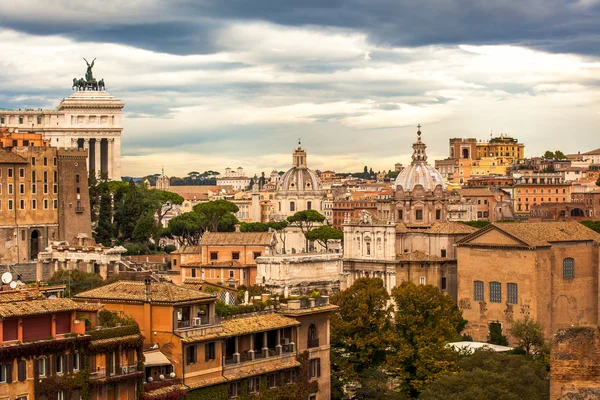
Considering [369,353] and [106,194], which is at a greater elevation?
[106,194]

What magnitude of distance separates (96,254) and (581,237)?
28657 mm

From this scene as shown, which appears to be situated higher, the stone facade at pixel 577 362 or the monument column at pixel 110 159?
the monument column at pixel 110 159

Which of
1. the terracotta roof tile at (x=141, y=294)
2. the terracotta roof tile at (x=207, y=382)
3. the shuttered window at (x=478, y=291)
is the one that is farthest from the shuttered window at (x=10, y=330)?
→ the shuttered window at (x=478, y=291)

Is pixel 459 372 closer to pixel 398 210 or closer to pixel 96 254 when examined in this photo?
pixel 96 254

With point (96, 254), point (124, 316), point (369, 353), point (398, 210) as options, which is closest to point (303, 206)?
point (398, 210)

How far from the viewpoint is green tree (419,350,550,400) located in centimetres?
4784

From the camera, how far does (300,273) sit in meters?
89.4

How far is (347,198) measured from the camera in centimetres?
17150

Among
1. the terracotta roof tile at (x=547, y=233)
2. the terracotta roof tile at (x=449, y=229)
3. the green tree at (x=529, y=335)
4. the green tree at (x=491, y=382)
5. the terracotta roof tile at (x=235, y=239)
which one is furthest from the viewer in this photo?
the terracotta roof tile at (x=235, y=239)

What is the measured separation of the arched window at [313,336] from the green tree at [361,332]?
14.1 feet

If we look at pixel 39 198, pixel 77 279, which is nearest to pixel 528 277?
pixel 77 279

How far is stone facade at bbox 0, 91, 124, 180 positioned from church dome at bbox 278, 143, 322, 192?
28.4 metres

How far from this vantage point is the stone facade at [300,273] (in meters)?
86.7

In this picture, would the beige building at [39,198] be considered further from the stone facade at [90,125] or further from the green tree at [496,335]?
the stone facade at [90,125]
